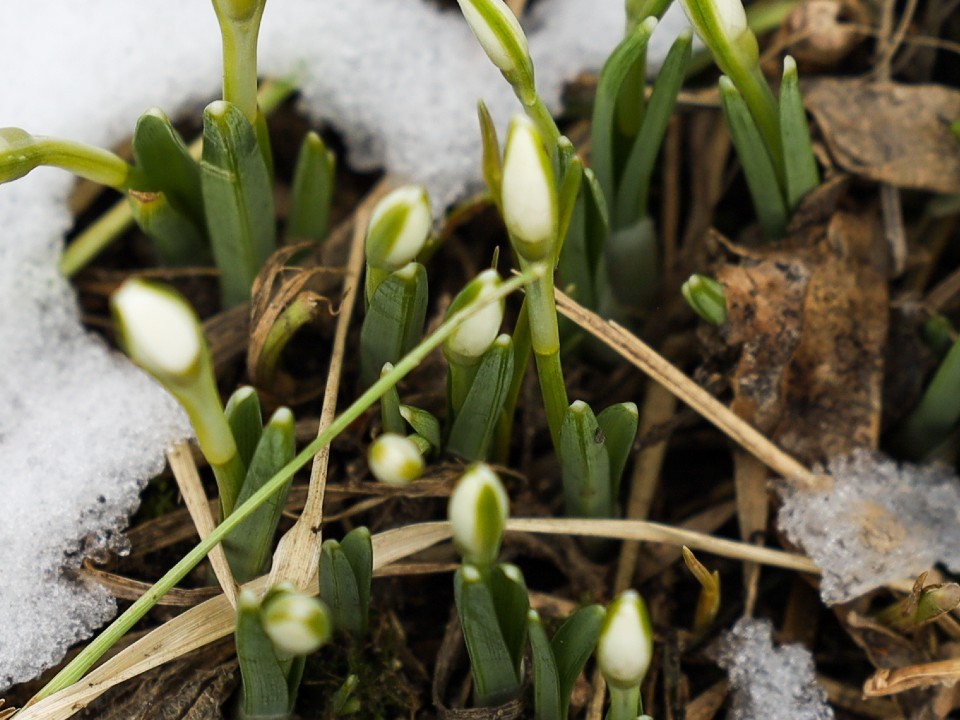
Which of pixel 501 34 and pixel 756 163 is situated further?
pixel 756 163

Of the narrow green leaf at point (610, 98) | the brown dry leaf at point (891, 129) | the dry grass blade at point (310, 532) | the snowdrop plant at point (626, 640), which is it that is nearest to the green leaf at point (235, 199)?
the dry grass blade at point (310, 532)

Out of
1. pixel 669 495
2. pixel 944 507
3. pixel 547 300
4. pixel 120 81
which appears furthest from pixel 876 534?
pixel 120 81

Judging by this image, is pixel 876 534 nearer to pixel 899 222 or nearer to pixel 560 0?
pixel 899 222

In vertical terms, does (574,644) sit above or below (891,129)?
below

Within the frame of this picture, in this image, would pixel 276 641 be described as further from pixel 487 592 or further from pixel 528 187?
pixel 528 187

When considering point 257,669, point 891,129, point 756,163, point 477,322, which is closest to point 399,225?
point 477,322

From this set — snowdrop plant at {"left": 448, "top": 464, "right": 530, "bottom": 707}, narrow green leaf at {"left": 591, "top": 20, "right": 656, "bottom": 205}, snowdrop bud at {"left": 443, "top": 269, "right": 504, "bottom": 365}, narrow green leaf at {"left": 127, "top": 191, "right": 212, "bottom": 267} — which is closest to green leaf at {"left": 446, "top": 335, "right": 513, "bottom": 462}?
snowdrop bud at {"left": 443, "top": 269, "right": 504, "bottom": 365}
